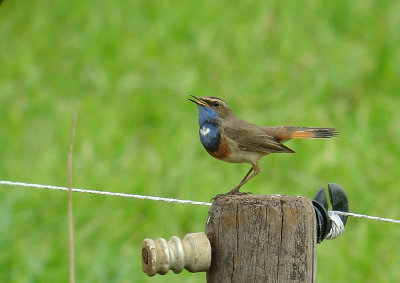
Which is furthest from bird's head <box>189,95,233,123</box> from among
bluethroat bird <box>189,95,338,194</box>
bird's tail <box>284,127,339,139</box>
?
bird's tail <box>284,127,339,139</box>

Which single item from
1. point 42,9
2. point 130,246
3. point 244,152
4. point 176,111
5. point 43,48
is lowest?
point 130,246

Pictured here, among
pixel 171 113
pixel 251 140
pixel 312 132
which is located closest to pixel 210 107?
pixel 251 140

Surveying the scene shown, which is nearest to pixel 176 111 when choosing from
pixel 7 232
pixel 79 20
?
pixel 79 20

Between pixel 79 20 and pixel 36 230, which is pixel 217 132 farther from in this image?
pixel 79 20

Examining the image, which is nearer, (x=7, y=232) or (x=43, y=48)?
(x=7, y=232)

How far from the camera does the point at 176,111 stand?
9.92m

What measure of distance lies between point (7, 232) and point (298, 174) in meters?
3.69

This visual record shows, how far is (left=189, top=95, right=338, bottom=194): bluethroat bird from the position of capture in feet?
16.6

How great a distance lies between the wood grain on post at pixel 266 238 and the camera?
3.22 metres

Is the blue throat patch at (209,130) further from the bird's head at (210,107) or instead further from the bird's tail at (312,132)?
the bird's tail at (312,132)

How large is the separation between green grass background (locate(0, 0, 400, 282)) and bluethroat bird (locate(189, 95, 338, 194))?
1.65m

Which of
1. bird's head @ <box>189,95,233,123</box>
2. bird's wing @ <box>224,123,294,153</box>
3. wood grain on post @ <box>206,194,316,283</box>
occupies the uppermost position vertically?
bird's head @ <box>189,95,233,123</box>

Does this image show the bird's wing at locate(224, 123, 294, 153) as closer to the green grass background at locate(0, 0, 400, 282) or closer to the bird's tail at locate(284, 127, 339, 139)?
the bird's tail at locate(284, 127, 339, 139)

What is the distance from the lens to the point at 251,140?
16.7ft
